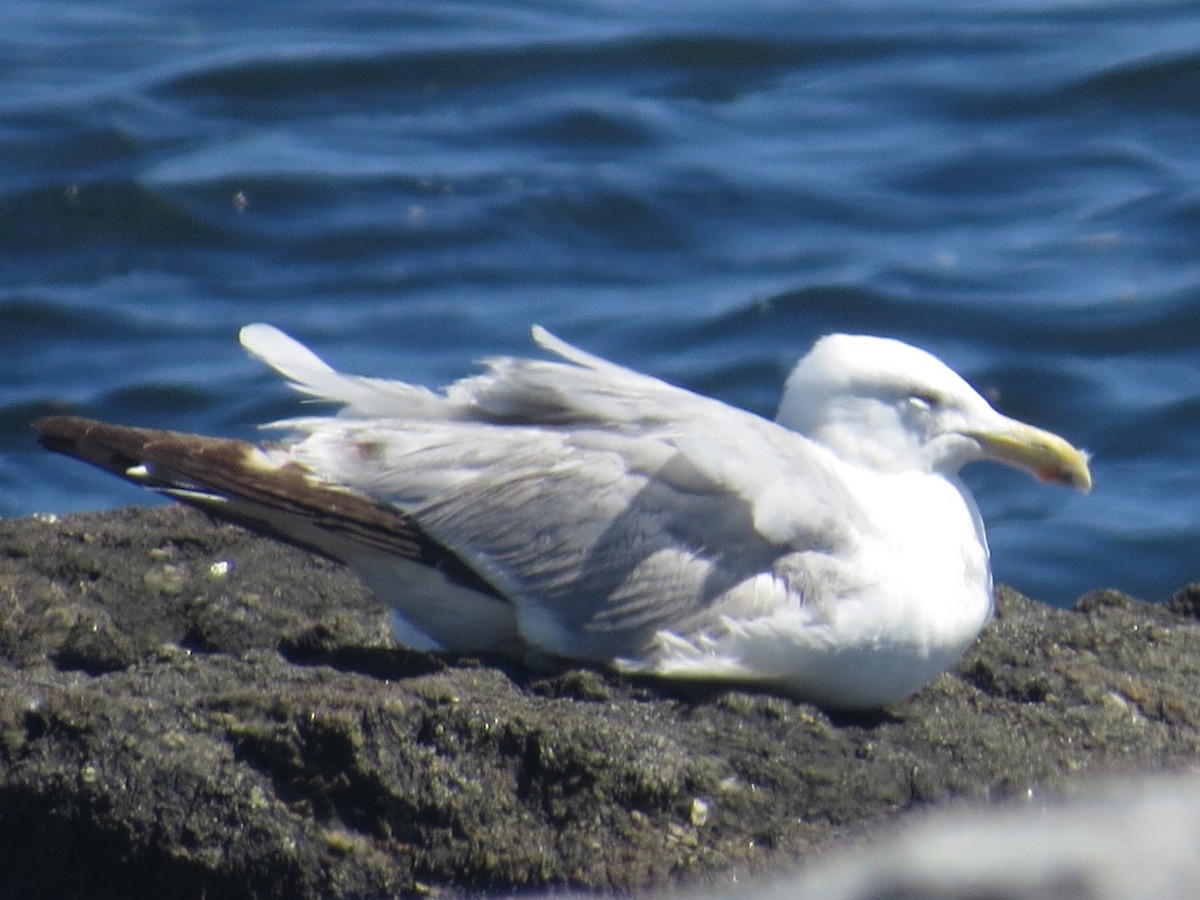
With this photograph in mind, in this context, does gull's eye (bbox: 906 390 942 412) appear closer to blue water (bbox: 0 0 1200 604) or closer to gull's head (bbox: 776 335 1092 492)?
gull's head (bbox: 776 335 1092 492)

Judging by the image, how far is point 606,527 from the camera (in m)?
4.29

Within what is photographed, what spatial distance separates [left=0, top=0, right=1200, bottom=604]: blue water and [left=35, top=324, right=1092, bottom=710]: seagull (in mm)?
4381

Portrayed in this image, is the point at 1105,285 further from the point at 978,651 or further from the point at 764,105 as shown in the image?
the point at 978,651

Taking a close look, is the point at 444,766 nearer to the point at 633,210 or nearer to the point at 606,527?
the point at 606,527

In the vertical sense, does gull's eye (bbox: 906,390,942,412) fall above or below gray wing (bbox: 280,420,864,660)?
above

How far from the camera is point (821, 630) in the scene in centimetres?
416

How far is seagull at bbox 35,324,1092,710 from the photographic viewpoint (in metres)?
4.21

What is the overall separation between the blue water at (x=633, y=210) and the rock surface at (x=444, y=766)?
4640 mm

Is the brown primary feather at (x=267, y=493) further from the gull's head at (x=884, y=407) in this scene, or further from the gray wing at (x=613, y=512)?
the gull's head at (x=884, y=407)

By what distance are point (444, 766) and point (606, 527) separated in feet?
2.91

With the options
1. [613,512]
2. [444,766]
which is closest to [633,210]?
[613,512]

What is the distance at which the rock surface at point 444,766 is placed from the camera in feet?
11.3

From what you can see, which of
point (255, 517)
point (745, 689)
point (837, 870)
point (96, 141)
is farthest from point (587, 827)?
point (96, 141)

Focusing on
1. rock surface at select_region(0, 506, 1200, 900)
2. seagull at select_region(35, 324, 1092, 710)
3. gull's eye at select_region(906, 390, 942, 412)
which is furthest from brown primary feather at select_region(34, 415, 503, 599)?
gull's eye at select_region(906, 390, 942, 412)
